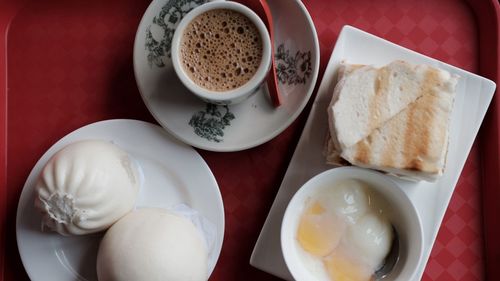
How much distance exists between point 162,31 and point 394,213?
0.64 meters

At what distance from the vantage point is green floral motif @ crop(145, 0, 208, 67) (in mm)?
1180

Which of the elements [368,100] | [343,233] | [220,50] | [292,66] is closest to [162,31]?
[220,50]

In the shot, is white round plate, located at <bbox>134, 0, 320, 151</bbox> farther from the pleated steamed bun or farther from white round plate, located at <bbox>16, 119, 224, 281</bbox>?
the pleated steamed bun

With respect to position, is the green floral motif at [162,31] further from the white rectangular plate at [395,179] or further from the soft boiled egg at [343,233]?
the soft boiled egg at [343,233]

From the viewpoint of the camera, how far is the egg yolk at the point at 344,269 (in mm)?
1080

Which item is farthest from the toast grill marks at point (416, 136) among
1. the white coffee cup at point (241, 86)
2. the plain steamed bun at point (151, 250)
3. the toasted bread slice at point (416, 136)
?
the plain steamed bun at point (151, 250)

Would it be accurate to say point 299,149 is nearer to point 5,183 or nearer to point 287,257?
point 287,257

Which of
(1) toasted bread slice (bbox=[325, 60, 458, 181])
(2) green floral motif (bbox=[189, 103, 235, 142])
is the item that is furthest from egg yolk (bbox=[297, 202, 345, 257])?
(2) green floral motif (bbox=[189, 103, 235, 142])

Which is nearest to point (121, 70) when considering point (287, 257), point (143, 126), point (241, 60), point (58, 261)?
point (143, 126)

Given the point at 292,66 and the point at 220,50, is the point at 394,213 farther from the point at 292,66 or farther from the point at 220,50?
the point at 220,50

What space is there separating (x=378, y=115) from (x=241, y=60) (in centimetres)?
31

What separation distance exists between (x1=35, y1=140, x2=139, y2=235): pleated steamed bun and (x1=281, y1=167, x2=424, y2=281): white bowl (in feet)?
1.14

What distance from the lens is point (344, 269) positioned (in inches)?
42.7

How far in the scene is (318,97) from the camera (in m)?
1.17
